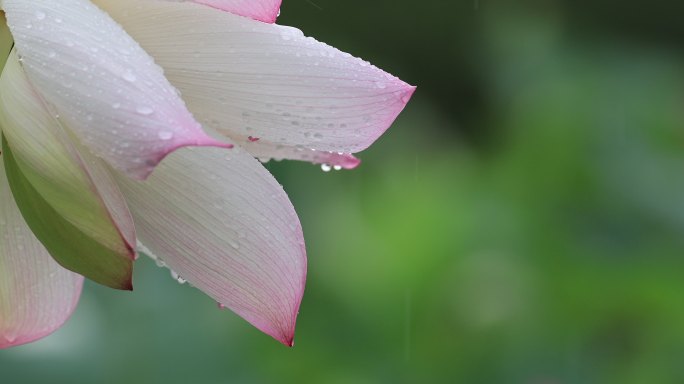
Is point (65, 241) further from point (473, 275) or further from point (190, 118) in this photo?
point (473, 275)

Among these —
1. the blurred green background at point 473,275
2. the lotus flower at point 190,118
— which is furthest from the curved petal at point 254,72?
the blurred green background at point 473,275

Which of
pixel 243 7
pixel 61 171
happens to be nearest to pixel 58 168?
pixel 61 171

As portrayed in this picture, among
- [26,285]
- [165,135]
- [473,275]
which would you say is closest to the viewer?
[165,135]

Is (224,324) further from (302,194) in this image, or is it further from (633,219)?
(633,219)

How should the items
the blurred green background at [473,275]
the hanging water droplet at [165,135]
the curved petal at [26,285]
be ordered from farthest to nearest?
the blurred green background at [473,275], the curved petal at [26,285], the hanging water droplet at [165,135]

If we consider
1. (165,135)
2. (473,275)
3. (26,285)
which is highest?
(165,135)

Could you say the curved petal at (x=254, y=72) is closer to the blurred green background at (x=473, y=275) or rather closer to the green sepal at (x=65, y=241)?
the green sepal at (x=65, y=241)

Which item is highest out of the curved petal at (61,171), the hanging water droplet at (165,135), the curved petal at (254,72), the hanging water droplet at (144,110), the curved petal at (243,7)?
the curved petal at (243,7)
